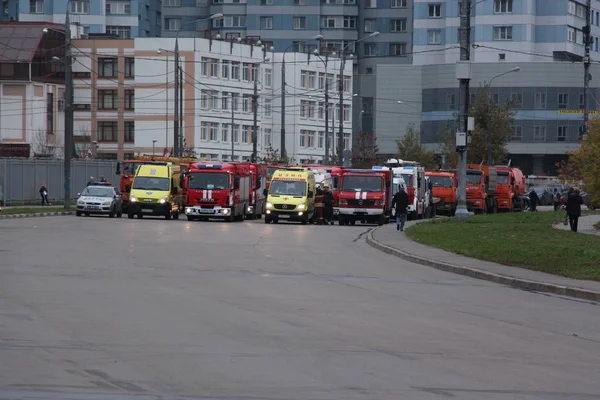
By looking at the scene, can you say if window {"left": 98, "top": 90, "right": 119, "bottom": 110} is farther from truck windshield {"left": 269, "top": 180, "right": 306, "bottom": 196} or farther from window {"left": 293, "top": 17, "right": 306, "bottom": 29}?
truck windshield {"left": 269, "top": 180, "right": 306, "bottom": 196}

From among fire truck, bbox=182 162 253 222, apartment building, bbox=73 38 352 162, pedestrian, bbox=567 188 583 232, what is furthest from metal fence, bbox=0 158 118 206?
pedestrian, bbox=567 188 583 232

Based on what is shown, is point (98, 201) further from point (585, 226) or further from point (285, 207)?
point (585, 226)

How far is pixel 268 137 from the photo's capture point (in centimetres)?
11350

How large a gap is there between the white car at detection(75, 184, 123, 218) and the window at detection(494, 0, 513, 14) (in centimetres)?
6059

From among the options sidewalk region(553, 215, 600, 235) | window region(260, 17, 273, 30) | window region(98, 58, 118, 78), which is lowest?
sidewalk region(553, 215, 600, 235)

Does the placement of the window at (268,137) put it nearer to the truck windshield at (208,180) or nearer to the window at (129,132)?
the window at (129,132)

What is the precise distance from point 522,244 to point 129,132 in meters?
75.3

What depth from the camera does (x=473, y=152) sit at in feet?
313

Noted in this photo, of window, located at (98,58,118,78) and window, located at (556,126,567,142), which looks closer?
window, located at (98,58,118,78)

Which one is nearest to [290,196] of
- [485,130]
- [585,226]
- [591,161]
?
[585,226]

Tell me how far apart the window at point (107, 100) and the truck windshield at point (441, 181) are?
136 feet

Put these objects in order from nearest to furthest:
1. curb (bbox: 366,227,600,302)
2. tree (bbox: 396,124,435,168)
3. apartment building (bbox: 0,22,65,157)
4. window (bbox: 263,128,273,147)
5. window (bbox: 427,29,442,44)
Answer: curb (bbox: 366,227,600,302)
apartment building (bbox: 0,22,65,157)
tree (bbox: 396,124,435,168)
window (bbox: 263,128,273,147)
window (bbox: 427,29,442,44)

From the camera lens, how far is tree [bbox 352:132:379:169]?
330 feet

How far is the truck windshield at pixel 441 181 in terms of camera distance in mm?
73062
